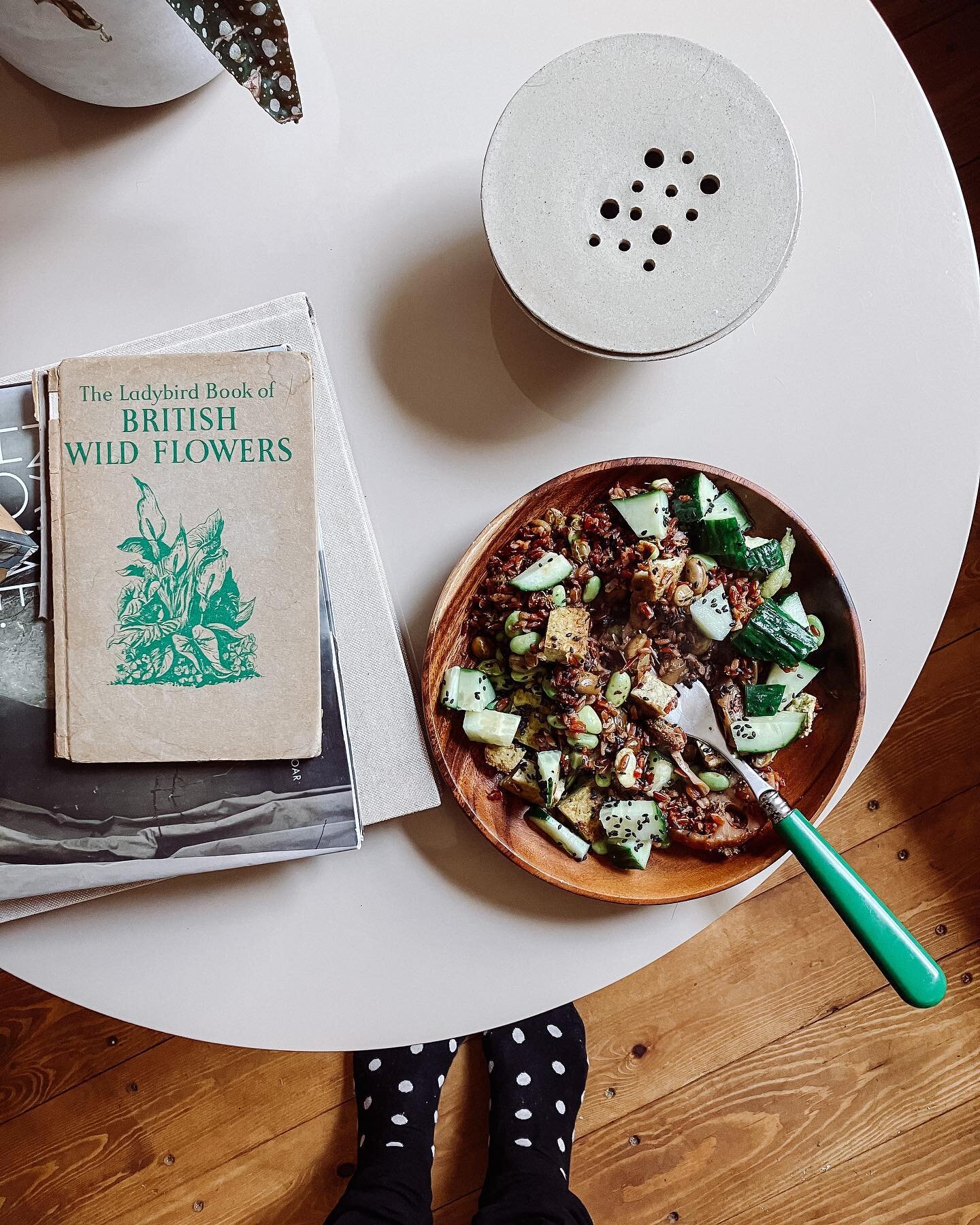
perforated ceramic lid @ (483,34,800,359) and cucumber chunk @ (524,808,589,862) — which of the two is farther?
cucumber chunk @ (524,808,589,862)

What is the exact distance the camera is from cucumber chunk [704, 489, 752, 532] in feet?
2.51

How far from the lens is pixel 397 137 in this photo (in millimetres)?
790

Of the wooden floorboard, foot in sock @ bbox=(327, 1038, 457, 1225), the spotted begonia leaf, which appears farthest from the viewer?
the wooden floorboard

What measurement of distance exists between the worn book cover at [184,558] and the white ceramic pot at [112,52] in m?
0.21

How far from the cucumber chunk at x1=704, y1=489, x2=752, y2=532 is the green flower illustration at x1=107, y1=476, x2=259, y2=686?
1.31ft

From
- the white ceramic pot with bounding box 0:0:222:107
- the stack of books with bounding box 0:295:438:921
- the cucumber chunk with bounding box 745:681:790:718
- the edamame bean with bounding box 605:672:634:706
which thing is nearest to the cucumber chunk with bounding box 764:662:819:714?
the cucumber chunk with bounding box 745:681:790:718

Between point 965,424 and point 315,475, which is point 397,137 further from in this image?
point 965,424

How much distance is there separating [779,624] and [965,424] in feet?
0.83

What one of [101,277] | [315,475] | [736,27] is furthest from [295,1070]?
[736,27]

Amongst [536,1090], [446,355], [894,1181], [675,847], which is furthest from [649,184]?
[894,1181]

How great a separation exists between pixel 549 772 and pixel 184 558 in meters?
0.36

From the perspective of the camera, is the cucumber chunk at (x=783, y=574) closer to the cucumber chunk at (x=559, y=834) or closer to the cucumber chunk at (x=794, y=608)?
the cucumber chunk at (x=794, y=608)

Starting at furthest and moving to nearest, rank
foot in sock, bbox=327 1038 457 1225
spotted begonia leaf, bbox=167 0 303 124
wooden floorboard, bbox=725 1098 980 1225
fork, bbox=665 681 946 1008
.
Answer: wooden floorboard, bbox=725 1098 980 1225, foot in sock, bbox=327 1038 457 1225, fork, bbox=665 681 946 1008, spotted begonia leaf, bbox=167 0 303 124

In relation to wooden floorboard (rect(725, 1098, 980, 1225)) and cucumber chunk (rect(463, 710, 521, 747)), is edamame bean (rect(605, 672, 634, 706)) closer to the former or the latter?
cucumber chunk (rect(463, 710, 521, 747))
